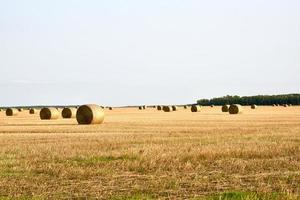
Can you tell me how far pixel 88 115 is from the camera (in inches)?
A: 1348

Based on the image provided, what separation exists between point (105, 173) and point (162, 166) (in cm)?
150

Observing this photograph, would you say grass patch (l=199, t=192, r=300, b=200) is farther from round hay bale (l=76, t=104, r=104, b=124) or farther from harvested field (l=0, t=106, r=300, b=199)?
round hay bale (l=76, t=104, r=104, b=124)

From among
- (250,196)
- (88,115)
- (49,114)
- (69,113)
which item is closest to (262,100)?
(69,113)

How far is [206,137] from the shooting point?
825 inches

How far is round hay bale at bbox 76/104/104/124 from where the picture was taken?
112 ft

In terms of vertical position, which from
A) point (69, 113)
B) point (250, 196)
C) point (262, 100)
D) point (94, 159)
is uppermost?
point (262, 100)

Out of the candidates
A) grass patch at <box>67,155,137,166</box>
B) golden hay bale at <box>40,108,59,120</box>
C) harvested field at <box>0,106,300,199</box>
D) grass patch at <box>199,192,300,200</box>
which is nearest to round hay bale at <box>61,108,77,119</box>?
golden hay bale at <box>40,108,59,120</box>

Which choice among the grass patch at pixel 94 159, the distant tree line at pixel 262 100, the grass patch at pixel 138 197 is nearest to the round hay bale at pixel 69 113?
the grass patch at pixel 94 159

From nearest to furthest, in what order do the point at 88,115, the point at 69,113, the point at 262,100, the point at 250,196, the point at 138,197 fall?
Result: the point at 250,196, the point at 138,197, the point at 88,115, the point at 69,113, the point at 262,100

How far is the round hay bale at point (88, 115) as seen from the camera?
112 feet

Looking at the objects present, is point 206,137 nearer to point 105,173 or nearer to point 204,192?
point 105,173

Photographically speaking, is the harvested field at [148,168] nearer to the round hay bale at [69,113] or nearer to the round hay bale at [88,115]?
the round hay bale at [88,115]

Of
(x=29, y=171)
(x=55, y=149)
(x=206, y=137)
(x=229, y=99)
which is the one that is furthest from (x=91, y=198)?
(x=229, y=99)

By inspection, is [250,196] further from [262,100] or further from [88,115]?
[262,100]
